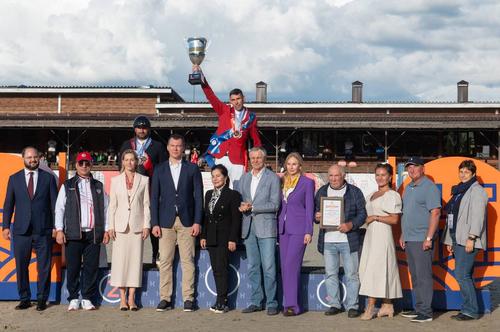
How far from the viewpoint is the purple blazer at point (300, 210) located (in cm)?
644

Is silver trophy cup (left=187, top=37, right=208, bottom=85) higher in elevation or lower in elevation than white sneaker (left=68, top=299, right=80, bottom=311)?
higher

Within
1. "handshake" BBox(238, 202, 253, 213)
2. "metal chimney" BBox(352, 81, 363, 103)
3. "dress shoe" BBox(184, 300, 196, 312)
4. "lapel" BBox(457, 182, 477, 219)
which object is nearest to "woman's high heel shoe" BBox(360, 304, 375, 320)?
"lapel" BBox(457, 182, 477, 219)

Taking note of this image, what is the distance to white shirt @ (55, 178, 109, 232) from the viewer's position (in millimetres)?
6602

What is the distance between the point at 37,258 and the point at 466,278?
474 cm

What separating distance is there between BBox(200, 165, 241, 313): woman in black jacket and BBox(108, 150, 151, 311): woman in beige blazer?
705mm

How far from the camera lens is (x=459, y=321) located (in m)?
6.36

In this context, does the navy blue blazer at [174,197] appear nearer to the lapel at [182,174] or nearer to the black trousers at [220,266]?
the lapel at [182,174]

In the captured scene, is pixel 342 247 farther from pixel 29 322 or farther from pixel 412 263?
pixel 29 322

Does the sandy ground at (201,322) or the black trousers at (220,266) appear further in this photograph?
the black trousers at (220,266)

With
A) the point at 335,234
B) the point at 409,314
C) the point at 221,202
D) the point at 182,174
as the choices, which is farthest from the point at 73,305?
the point at 409,314

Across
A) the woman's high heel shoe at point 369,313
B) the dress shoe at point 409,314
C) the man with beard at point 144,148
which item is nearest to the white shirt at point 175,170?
the man with beard at point 144,148

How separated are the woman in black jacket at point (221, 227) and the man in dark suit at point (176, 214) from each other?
0.14m

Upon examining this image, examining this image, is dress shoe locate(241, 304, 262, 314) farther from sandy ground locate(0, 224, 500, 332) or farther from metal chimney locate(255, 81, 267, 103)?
metal chimney locate(255, 81, 267, 103)

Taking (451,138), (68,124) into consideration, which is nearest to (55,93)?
(68,124)
